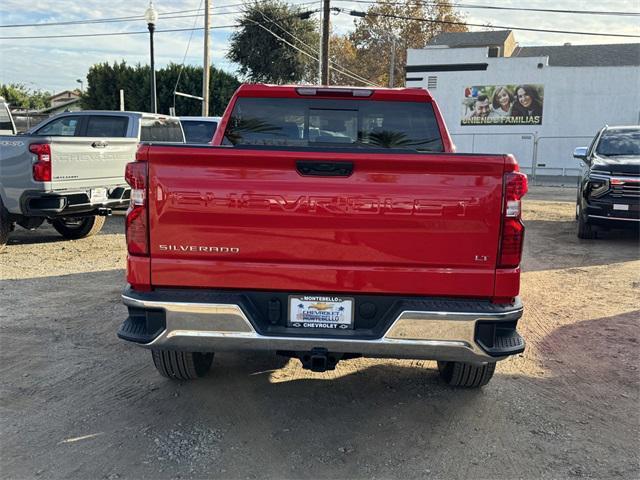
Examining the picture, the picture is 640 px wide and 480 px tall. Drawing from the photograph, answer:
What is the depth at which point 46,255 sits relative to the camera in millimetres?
8703

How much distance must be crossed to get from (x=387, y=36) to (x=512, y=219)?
55344 millimetres

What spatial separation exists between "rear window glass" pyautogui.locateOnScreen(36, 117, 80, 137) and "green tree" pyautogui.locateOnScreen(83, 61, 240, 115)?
1013 inches

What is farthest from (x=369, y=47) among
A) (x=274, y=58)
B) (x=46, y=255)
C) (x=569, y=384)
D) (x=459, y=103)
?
(x=569, y=384)

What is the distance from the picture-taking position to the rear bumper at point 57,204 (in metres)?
8.20

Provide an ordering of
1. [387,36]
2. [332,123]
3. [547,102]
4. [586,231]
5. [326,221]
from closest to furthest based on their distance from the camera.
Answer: [326,221]
[332,123]
[586,231]
[547,102]
[387,36]

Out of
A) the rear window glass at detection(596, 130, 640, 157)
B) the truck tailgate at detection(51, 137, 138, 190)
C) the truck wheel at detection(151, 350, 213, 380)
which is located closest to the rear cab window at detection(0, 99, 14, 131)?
the truck tailgate at detection(51, 137, 138, 190)

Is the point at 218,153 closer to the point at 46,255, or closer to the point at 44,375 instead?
the point at 44,375

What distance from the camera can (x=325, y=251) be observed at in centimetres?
314

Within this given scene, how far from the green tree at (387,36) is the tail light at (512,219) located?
50800 mm

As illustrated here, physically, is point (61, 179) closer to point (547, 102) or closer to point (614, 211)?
point (614, 211)

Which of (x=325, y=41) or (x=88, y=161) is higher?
(x=325, y=41)

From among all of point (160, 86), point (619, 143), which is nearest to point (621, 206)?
point (619, 143)

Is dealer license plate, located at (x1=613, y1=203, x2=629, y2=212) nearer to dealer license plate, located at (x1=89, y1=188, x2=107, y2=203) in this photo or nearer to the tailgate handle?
the tailgate handle

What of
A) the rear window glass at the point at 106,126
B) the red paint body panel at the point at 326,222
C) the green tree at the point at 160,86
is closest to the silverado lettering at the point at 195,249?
the red paint body panel at the point at 326,222
